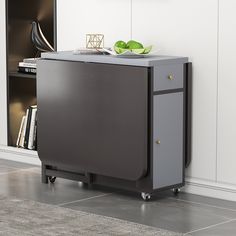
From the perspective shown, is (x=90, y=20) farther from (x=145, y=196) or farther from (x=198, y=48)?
(x=145, y=196)

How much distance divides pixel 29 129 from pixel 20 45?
22.9 inches

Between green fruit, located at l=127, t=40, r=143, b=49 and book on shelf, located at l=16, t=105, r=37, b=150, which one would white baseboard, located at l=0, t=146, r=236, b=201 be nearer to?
green fruit, located at l=127, t=40, r=143, b=49

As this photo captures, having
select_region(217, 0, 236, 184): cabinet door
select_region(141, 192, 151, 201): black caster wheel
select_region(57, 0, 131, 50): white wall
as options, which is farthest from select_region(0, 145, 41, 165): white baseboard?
select_region(217, 0, 236, 184): cabinet door

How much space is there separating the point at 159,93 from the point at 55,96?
0.70m

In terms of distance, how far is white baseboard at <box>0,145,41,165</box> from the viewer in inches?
209

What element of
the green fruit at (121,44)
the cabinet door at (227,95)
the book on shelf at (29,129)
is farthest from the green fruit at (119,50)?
the book on shelf at (29,129)

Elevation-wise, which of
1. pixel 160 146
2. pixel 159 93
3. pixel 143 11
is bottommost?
pixel 160 146

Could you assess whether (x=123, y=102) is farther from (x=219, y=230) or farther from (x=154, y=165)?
(x=219, y=230)

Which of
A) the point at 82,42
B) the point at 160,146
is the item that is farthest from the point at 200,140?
the point at 82,42

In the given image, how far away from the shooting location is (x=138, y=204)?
14.0ft

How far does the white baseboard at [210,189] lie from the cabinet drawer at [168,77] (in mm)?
547

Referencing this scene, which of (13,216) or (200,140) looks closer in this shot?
(13,216)

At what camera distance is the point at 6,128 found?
5523 millimetres

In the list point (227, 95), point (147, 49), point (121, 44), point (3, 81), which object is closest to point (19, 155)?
point (3, 81)
